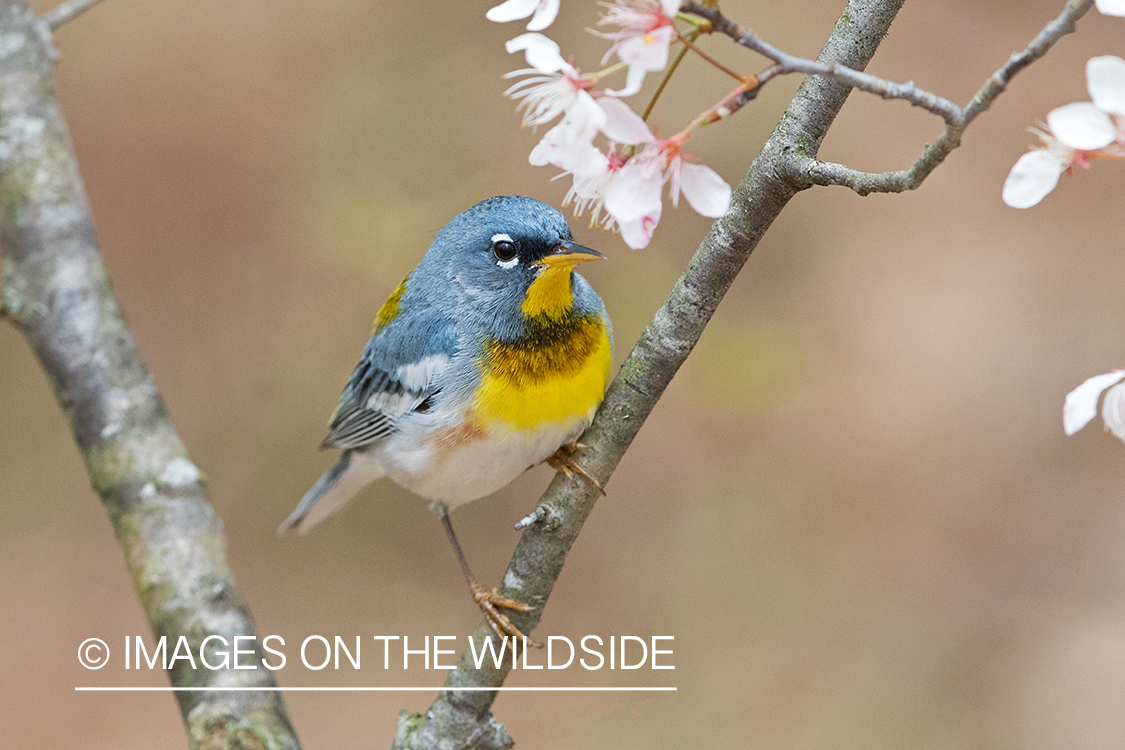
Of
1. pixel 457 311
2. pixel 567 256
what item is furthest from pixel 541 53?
pixel 457 311

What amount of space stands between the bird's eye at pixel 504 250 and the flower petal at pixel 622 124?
1232mm

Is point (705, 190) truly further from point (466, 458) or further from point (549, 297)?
Result: point (466, 458)

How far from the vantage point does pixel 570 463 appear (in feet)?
6.76

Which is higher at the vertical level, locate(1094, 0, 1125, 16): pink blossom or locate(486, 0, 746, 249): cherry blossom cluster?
locate(486, 0, 746, 249): cherry blossom cluster

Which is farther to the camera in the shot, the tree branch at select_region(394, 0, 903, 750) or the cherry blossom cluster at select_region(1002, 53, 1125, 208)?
the tree branch at select_region(394, 0, 903, 750)

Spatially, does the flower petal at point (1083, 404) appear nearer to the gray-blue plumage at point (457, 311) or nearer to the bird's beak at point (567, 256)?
the bird's beak at point (567, 256)

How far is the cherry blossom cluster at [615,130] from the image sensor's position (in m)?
1.04

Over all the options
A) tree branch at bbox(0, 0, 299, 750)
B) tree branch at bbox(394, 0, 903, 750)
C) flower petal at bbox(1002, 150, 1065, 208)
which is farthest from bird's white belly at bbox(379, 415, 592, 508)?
flower petal at bbox(1002, 150, 1065, 208)

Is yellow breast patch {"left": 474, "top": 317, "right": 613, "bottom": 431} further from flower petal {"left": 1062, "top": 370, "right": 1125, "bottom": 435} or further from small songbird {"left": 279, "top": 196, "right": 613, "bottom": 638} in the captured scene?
flower petal {"left": 1062, "top": 370, "right": 1125, "bottom": 435}

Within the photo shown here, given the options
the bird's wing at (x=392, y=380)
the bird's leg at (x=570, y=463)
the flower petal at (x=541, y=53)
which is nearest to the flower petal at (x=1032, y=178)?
the flower petal at (x=541, y=53)

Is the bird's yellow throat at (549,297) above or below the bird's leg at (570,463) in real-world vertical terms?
above

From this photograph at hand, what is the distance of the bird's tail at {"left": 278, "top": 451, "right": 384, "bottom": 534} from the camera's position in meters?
2.96

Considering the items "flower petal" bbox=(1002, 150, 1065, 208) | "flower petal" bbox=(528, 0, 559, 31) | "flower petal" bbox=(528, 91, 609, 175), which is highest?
"flower petal" bbox=(528, 0, 559, 31)

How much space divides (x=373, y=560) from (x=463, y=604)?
472 mm
